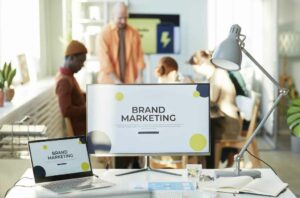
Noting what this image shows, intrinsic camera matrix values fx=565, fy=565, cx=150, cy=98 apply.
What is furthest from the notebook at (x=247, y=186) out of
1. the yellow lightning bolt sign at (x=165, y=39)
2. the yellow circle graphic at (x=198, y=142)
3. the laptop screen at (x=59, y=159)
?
the yellow lightning bolt sign at (x=165, y=39)

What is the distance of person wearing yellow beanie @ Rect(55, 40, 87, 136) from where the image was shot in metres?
4.25

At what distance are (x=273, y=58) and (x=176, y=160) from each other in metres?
2.46

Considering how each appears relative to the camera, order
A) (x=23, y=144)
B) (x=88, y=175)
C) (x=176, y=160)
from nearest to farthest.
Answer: (x=88, y=175), (x=23, y=144), (x=176, y=160)

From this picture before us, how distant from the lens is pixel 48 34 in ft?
19.1

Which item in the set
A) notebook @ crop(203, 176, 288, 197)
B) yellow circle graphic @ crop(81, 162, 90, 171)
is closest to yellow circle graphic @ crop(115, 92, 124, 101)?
yellow circle graphic @ crop(81, 162, 90, 171)

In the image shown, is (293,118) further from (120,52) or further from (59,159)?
(120,52)

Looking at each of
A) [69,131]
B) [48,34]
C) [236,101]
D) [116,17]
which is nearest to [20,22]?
[48,34]

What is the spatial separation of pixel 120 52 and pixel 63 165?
2.87 metres

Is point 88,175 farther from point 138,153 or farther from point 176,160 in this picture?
point 176,160

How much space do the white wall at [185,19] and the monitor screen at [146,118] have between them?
2929 mm

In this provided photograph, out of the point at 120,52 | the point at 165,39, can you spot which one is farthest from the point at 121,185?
the point at 165,39

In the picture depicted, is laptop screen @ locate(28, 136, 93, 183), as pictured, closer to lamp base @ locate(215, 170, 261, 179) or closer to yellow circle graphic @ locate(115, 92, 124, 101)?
yellow circle graphic @ locate(115, 92, 124, 101)

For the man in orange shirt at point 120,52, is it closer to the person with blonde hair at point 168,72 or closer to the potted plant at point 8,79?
the person with blonde hair at point 168,72

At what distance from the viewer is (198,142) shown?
111 inches
